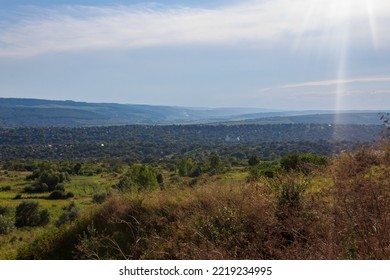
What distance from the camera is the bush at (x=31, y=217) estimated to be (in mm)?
28922

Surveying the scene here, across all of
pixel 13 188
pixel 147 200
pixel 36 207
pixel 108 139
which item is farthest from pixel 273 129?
pixel 147 200

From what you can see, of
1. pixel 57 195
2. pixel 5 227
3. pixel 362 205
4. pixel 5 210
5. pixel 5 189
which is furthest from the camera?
pixel 5 189

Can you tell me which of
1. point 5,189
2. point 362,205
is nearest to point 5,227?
point 362,205

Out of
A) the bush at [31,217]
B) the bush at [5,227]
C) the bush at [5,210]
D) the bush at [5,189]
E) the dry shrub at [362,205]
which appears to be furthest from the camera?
the bush at [5,189]

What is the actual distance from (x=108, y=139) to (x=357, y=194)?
16355 centimetres

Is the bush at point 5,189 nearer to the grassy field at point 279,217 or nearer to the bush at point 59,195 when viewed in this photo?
the bush at point 59,195

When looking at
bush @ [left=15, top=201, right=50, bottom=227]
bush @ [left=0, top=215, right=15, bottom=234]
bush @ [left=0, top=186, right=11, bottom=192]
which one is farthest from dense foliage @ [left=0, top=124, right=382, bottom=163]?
bush @ [left=0, top=215, right=15, bottom=234]

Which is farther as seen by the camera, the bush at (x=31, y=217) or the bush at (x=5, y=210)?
the bush at (x=5, y=210)

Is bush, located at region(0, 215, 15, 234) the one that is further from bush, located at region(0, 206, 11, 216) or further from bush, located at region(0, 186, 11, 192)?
bush, located at region(0, 186, 11, 192)

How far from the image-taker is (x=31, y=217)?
29.3m

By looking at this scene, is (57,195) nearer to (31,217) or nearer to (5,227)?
(31,217)

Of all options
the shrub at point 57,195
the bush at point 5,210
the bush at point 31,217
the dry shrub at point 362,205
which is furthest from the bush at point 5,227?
the dry shrub at point 362,205
